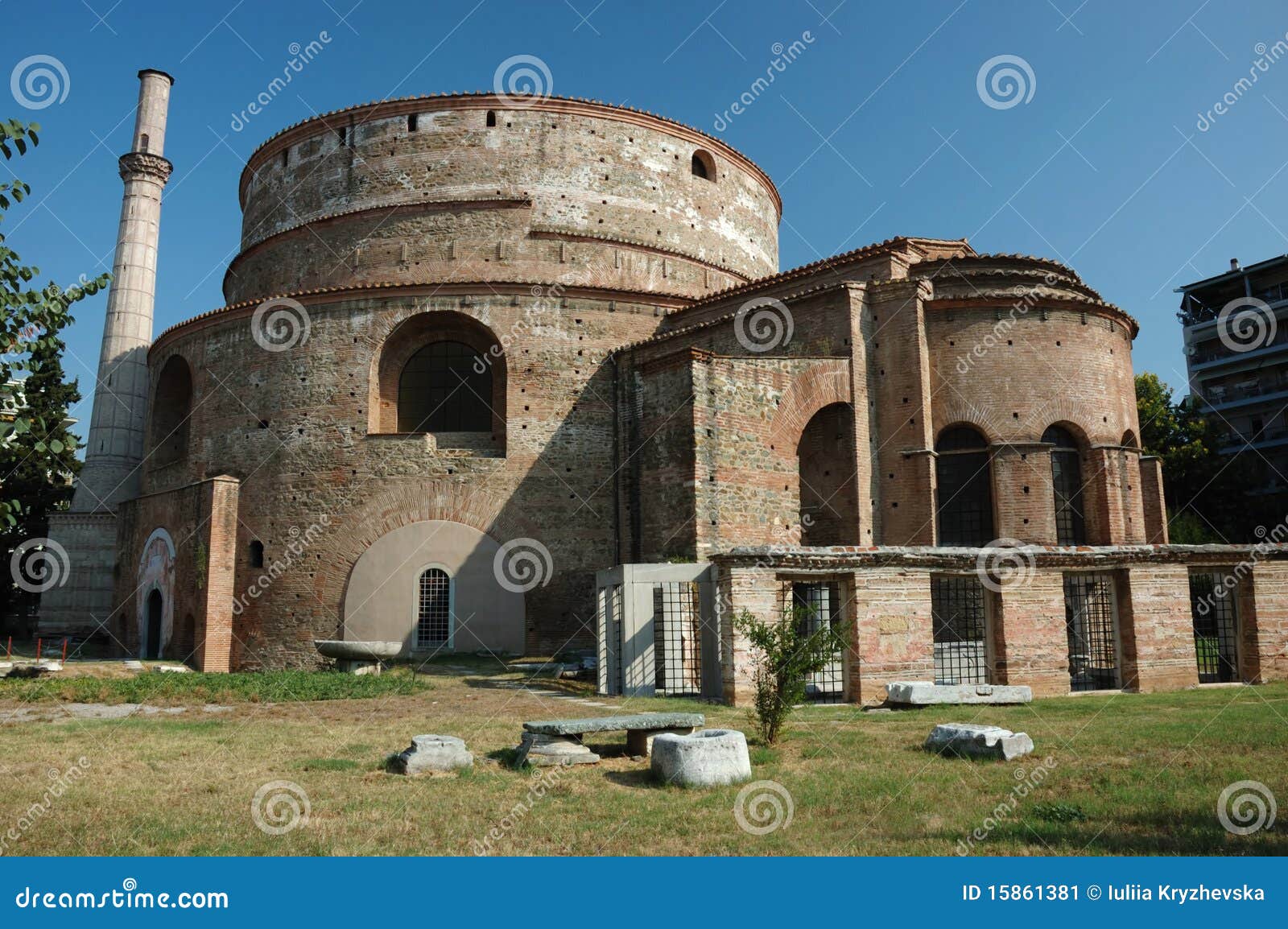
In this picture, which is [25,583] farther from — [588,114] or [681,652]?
[681,652]

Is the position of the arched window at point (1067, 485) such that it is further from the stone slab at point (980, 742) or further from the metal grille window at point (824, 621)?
the stone slab at point (980, 742)

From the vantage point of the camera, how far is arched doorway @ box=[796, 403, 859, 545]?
1574 centimetres

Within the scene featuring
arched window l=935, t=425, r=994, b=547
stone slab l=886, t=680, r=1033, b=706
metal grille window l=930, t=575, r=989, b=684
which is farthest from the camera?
arched window l=935, t=425, r=994, b=547

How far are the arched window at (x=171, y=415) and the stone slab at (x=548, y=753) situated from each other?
17746 millimetres

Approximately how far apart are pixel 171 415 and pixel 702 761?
67.1 ft

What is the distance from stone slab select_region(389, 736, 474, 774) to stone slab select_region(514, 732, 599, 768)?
0.42 meters

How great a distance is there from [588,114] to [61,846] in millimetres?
20013

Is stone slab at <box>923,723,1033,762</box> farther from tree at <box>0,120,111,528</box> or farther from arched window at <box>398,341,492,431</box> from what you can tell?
arched window at <box>398,341,492,431</box>

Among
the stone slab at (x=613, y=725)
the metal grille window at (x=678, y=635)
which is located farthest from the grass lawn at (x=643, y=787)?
the metal grille window at (x=678, y=635)

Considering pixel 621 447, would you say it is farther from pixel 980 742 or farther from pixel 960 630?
pixel 980 742

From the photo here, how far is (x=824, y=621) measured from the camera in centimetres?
1269

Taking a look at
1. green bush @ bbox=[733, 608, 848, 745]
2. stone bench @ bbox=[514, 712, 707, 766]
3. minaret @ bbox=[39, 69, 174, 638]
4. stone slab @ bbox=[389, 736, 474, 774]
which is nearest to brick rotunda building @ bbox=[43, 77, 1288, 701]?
minaret @ bbox=[39, 69, 174, 638]

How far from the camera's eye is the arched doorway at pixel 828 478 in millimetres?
15742

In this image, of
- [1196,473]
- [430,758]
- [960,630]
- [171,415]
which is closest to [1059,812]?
[430,758]
